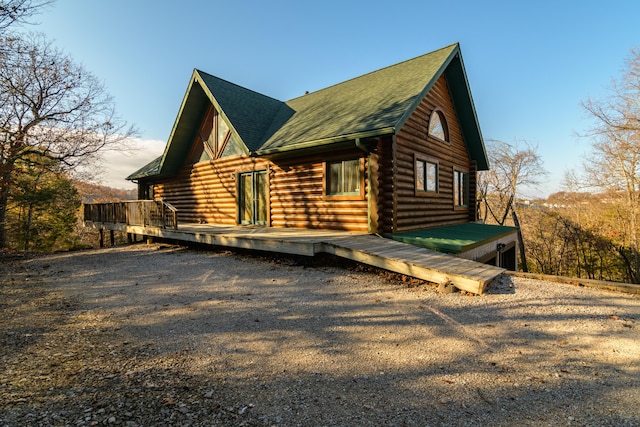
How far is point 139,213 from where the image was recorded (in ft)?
42.5

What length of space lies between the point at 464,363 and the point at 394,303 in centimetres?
190

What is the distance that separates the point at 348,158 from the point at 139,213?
31.1 feet

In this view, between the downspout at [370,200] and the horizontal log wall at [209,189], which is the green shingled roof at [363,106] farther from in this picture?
the horizontal log wall at [209,189]

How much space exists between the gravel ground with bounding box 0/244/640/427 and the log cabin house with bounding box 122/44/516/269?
134 inches

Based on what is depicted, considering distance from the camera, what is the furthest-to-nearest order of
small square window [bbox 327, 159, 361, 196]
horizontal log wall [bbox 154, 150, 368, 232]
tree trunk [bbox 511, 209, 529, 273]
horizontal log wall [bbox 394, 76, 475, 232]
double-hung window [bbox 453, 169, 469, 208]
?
tree trunk [bbox 511, 209, 529, 273], double-hung window [bbox 453, 169, 469, 208], horizontal log wall [bbox 154, 150, 368, 232], small square window [bbox 327, 159, 361, 196], horizontal log wall [bbox 394, 76, 475, 232]

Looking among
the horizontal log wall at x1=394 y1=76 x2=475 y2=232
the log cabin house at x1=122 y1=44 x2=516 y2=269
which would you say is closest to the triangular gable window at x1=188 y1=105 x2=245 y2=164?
the log cabin house at x1=122 y1=44 x2=516 y2=269

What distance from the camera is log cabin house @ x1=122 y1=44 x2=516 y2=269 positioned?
29.6 feet

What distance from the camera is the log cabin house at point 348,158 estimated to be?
903 centimetres

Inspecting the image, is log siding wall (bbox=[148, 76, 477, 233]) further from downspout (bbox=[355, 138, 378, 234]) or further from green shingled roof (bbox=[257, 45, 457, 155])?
green shingled roof (bbox=[257, 45, 457, 155])

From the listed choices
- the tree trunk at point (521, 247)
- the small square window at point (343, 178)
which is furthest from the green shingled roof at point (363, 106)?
the tree trunk at point (521, 247)

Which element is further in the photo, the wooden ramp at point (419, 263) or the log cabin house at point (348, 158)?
the log cabin house at point (348, 158)

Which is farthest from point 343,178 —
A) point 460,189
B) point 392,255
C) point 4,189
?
point 4,189

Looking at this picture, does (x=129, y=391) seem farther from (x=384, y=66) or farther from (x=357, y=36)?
(x=357, y=36)

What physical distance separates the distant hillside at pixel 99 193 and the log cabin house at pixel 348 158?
34.7ft
